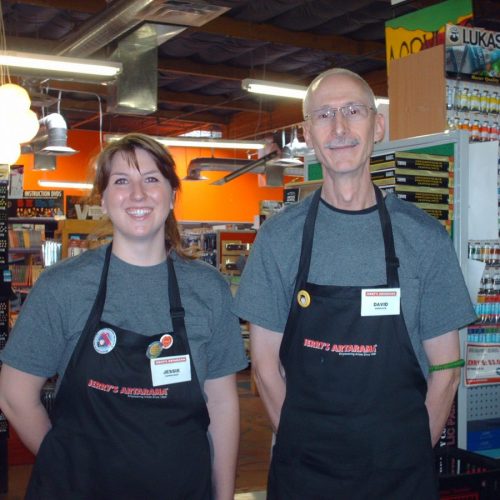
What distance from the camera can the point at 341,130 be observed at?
2131mm

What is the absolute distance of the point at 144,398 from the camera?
2.01m

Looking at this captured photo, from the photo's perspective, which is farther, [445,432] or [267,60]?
[267,60]

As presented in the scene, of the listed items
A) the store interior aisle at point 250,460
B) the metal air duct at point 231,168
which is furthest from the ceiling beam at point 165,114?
the store interior aisle at point 250,460

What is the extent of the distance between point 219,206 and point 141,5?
44.7 feet

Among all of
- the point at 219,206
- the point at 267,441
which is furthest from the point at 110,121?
the point at 267,441

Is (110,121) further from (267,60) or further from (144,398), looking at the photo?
(144,398)

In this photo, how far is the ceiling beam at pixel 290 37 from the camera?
32.2 ft

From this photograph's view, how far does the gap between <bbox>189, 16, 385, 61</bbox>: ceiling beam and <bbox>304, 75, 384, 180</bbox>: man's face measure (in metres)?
7.84

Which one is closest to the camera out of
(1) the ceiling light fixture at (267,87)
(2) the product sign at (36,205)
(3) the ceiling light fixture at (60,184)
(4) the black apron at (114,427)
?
(4) the black apron at (114,427)

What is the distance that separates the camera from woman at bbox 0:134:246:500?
200cm

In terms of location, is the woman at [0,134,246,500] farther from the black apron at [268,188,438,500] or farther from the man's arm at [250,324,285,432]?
the black apron at [268,188,438,500]

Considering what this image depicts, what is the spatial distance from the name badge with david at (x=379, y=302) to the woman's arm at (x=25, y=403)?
922mm

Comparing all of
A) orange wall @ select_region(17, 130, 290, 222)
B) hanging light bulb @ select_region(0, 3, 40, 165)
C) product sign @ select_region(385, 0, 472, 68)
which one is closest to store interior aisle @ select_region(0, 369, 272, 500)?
hanging light bulb @ select_region(0, 3, 40, 165)

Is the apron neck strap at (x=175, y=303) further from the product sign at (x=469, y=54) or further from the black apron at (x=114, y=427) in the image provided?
→ the product sign at (x=469, y=54)
